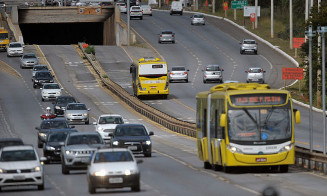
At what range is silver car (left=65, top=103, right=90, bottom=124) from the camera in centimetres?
5956

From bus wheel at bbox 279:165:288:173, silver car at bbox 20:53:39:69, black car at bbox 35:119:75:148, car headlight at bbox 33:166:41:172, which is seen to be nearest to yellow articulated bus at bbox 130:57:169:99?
silver car at bbox 20:53:39:69

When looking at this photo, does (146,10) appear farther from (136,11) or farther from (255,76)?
(255,76)

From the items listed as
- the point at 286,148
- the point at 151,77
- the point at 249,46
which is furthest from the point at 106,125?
the point at 249,46

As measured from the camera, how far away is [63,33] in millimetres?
153500

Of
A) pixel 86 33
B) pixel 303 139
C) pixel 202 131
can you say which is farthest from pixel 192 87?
pixel 86 33

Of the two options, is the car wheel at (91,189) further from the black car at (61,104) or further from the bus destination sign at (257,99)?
the black car at (61,104)

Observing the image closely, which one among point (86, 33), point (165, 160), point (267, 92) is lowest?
point (86, 33)

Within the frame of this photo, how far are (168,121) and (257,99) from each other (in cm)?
2946

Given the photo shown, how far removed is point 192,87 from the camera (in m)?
82.0

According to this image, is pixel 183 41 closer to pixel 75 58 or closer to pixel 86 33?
pixel 75 58

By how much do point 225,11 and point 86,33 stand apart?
81.1 feet

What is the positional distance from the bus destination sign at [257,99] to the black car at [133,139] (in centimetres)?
885

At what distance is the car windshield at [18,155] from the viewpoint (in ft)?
90.1

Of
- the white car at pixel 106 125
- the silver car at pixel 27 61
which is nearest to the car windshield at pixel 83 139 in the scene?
the white car at pixel 106 125
